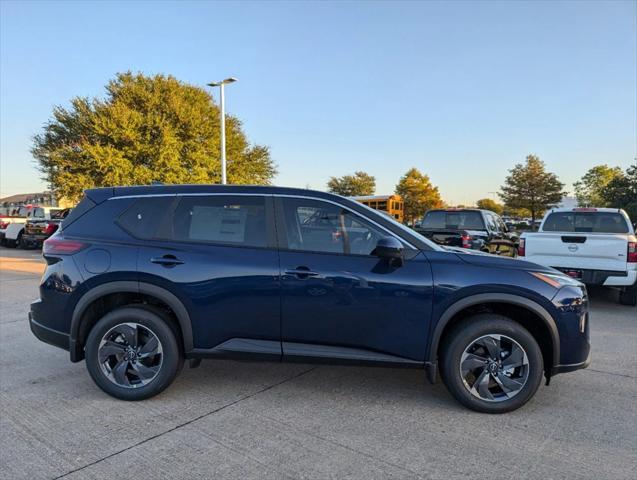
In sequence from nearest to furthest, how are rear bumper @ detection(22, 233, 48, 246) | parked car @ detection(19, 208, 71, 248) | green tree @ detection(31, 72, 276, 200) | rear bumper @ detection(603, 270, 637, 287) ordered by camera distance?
rear bumper @ detection(603, 270, 637, 287), parked car @ detection(19, 208, 71, 248), rear bumper @ detection(22, 233, 48, 246), green tree @ detection(31, 72, 276, 200)

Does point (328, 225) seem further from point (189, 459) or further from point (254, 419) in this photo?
point (189, 459)

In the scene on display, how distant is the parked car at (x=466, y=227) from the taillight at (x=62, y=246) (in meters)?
7.71

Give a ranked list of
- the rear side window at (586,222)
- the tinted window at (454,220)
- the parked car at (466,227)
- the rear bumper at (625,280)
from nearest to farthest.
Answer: the rear bumper at (625,280)
the rear side window at (586,222)
the parked car at (466,227)
the tinted window at (454,220)

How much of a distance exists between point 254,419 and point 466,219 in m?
9.19

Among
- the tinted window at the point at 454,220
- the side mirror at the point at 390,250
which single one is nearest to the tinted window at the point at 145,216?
the side mirror at the point at 390,250

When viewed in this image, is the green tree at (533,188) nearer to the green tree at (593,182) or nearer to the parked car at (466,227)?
the green tree at (593,182)

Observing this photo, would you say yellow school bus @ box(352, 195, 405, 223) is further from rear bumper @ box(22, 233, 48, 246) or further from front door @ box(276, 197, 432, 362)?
front door @ box(276, 197, 432, 362)

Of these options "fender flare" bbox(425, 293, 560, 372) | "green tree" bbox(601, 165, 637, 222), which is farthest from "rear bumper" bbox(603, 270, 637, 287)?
"green tree" bbox(601, 165, 637, 222)

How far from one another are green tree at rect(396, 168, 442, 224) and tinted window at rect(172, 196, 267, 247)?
62139 millimetres

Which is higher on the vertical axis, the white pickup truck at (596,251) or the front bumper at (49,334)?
the white pickup truck at (596,251)

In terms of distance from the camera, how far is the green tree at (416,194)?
212 ft

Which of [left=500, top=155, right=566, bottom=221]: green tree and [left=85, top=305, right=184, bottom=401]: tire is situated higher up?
[left=500, top=155, right=566, bottom=221]: green tree

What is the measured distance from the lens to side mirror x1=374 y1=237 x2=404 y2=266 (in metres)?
3.34

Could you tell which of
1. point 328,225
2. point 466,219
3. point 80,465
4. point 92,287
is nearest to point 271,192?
point 328,225
